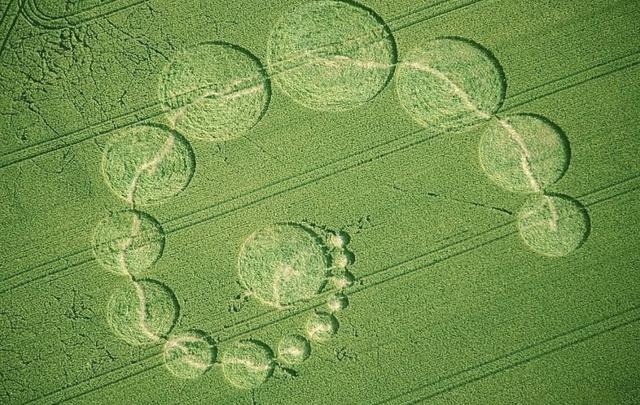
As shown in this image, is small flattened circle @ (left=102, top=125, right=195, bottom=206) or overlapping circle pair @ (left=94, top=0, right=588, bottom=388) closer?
overlapping circle pair @ (left=94, top=0, right=588, bottom=388)

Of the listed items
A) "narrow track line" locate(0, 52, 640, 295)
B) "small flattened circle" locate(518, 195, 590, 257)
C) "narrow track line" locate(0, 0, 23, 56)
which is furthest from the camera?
"narrow track line" locate(0, 0, 23, 56)

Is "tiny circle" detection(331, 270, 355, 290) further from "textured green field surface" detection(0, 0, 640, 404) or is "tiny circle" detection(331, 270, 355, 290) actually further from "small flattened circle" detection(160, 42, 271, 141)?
"small flattened circle" detection(160, 42, 271, 141)

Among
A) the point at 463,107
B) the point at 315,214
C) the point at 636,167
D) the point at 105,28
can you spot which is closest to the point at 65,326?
the point at 315,214

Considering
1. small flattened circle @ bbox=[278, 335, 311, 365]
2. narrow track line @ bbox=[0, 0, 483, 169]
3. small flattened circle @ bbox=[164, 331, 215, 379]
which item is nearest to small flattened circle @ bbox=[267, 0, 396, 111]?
narrow track line @ bbox=[0, 0, 483, 169]

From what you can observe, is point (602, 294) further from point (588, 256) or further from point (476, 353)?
point (476, 353)

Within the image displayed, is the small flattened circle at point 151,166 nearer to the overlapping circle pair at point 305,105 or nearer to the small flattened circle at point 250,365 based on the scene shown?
the overlapping circle pair at point 305,105

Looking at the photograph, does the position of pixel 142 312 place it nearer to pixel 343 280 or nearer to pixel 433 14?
pixel 343 280

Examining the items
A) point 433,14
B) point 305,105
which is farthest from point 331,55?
point 433,14
